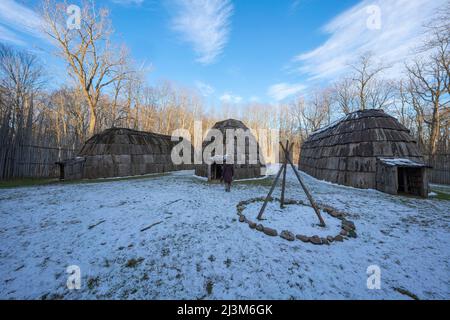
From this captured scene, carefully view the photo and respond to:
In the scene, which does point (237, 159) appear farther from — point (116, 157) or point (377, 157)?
point (116, 157)

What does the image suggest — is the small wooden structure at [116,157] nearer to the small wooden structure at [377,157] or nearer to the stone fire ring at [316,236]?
the stone fire ring at [316,236]

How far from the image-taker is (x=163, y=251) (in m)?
4.38

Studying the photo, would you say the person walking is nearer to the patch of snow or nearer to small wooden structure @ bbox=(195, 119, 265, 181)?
the patch of snow

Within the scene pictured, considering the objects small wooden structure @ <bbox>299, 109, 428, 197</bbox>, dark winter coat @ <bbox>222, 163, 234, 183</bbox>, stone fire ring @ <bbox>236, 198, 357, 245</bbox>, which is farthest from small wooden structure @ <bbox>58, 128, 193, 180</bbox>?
small wooden structure @ <bbox>299, 109, 428, 197</bbox>

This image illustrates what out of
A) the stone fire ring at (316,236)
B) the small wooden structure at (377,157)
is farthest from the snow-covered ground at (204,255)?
the small wooden structure at (377,157)

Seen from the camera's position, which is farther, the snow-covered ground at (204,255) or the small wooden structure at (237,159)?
the small wooden structure at (237,159)

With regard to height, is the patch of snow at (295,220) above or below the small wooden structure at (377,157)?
below

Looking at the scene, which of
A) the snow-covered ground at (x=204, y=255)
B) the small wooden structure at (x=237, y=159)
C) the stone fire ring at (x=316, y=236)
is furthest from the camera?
the small wooden structure at (x=237, y=159)

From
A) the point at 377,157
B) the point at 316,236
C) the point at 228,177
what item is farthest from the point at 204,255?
the point at 377,157

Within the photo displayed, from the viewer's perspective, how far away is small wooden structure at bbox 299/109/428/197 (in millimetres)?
10828

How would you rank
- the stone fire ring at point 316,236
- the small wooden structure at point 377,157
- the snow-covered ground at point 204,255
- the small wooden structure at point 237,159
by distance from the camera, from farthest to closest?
the small wooden structure at point 237,159
the small wooden structure at point 377,157
the stone fire ring at point 316,236
the snow-covered ground at point 204,255

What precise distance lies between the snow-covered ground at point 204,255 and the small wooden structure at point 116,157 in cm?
977

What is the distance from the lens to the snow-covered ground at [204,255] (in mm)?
3246
